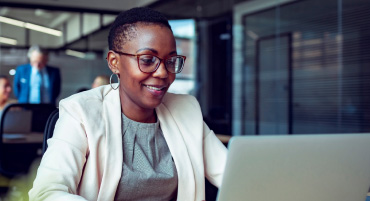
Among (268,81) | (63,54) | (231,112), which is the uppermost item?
(63,54)

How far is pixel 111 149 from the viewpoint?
1.20 meters

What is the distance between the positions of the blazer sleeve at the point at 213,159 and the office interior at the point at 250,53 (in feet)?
6.38

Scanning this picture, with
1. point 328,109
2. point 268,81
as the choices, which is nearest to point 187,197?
point 328,109

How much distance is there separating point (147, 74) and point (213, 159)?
14.9 inches

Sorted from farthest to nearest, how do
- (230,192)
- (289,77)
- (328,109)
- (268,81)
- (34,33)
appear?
(34,33), (268,81), (289,77), (328,109), (230,192)

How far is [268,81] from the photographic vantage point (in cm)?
556

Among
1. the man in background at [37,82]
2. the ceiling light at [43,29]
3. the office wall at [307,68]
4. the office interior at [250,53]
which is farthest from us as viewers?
the ceiling light at [43,29]

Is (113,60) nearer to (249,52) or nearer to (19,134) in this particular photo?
(19,134)

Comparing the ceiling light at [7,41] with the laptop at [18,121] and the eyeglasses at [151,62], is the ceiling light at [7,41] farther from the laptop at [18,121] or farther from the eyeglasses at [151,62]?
the eyeglasses at [151,62]

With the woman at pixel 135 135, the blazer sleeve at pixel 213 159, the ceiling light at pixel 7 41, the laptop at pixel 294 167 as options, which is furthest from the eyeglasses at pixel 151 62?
the ceiling light at pixel 7 41

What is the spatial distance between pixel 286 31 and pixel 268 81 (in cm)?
73

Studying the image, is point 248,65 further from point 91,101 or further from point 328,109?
point 91,101

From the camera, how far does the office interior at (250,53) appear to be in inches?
170

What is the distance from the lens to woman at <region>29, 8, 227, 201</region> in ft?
3.71
